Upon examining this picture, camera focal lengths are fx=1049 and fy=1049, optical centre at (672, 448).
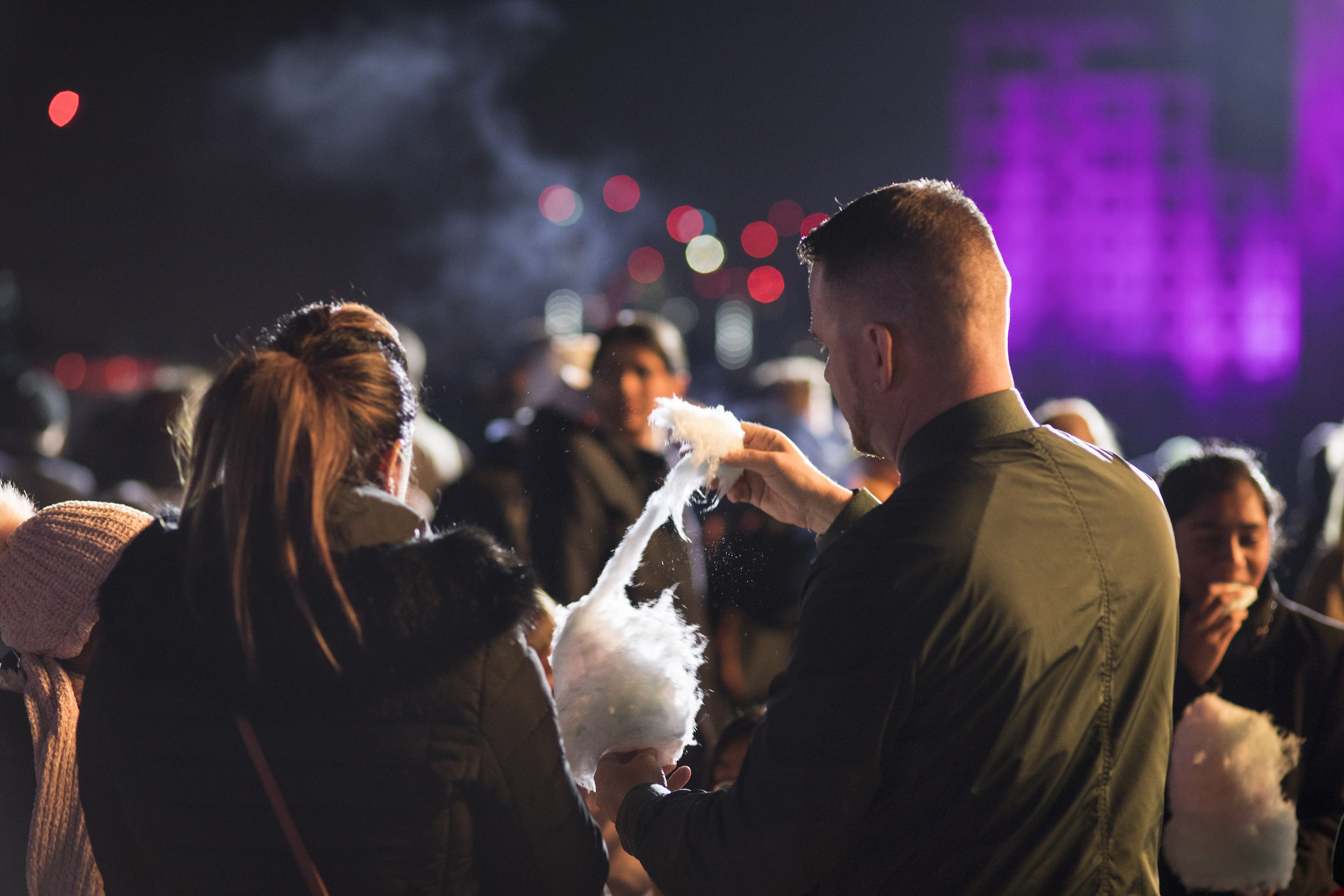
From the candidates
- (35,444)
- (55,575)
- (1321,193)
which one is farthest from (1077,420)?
(1321,193)

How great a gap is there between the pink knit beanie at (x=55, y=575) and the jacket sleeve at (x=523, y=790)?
36.2 inches

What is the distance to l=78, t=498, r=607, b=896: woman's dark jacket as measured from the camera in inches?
57.4

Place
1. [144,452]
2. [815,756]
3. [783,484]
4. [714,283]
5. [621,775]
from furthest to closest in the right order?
1. [714,283]
2. [144,452]
3. [783,484]
4. [621,775]
5. [815,756]

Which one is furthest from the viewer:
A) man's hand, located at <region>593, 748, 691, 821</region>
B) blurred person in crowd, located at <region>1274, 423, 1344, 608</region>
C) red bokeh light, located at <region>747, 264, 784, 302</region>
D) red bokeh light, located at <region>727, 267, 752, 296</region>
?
red bokeh light, located at <region>727, 267, 752, 296</region>

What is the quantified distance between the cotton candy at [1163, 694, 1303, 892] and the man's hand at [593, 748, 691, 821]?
1.39 m

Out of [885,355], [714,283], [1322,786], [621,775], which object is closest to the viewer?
[885,355]

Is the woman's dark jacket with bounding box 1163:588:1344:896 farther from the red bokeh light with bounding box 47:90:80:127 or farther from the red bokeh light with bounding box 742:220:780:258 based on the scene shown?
the red bokeh light with bounding box 742:220:780:258

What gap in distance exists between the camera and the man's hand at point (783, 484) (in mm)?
1906

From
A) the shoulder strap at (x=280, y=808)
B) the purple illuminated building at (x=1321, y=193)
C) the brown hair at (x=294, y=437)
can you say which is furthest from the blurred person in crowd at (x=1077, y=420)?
the purple illuminated building at (x=1321, y=193)

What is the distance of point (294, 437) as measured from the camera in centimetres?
151

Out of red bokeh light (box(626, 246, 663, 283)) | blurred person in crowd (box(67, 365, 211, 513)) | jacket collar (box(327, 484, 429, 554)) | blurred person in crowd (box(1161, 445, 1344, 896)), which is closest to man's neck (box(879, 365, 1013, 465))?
jacket collar (box(327, 484, 429, 554))

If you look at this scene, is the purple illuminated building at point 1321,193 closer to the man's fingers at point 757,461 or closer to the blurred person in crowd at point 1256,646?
the blurred person in crowd at point 1256,646

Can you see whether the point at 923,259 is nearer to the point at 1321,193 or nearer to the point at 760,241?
the point at 1321,193

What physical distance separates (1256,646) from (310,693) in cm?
229
